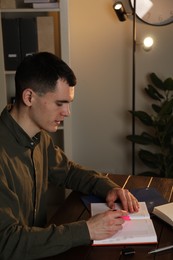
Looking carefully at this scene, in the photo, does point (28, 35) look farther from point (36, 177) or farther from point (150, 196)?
point (150, 196)

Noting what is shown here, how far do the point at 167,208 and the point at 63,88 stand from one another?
567 millimetres

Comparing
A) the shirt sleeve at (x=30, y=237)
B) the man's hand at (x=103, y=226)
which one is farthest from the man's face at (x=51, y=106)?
the man's hand at (x=103, y=226)

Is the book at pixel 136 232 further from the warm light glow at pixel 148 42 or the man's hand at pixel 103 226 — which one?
the warm light glow at pixel 148 42

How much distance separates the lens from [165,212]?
4.10 feet

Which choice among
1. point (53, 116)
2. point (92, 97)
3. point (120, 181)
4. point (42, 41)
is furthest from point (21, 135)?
point (92, 97)

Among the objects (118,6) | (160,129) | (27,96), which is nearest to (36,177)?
(27,96)

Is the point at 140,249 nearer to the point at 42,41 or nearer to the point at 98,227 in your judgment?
the point at 98,227

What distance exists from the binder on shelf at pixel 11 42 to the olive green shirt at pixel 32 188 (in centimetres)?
101

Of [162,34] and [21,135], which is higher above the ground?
[162,34]

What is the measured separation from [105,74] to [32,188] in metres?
1.66

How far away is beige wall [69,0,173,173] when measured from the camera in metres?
2.72

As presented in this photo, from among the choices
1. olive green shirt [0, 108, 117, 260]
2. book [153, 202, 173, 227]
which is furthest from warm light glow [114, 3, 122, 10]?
book [153, 202, 173, 227]

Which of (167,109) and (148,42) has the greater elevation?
(148,42)

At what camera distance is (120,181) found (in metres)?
1.61
